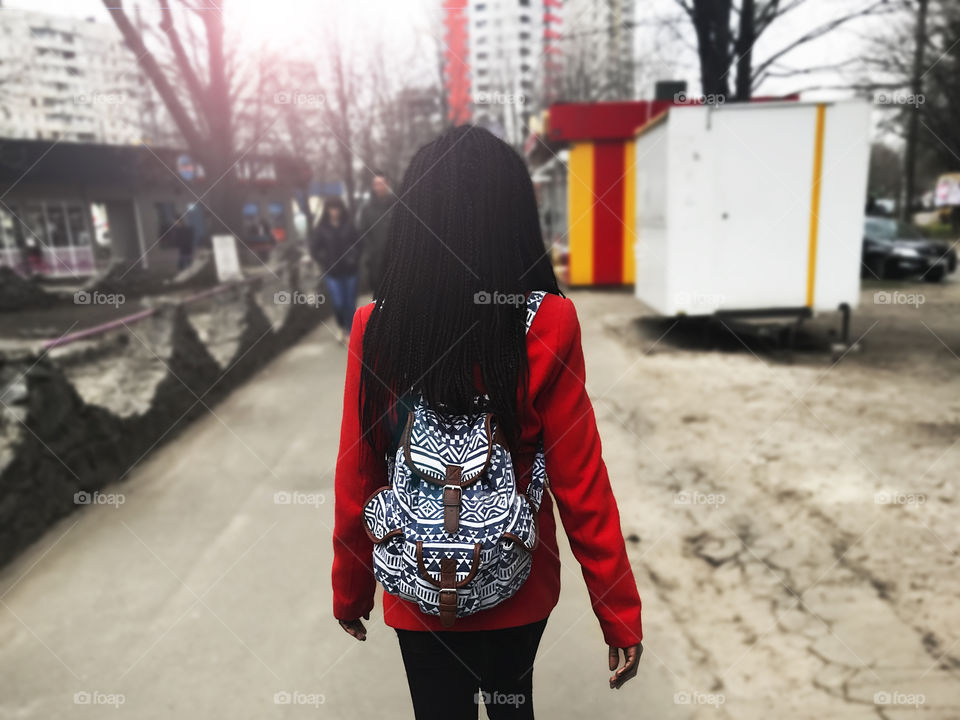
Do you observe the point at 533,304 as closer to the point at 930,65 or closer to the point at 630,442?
the point at 630,442

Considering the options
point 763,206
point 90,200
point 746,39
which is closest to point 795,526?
point 763,206

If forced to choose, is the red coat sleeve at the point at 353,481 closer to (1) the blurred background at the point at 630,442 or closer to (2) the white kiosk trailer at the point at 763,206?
(1) the blurred background at the point at 630,442

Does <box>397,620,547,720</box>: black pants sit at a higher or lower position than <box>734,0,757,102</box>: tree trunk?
lower

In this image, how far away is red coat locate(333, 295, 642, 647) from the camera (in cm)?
142

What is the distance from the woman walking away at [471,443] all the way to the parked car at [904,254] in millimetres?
15986

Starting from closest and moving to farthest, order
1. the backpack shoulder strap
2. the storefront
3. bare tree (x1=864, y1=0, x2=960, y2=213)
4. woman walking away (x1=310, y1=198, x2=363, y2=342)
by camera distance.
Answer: the backpack shoulder strap < woman walking away (x1=310, y1=198, x2=363, y2=342) < bare tree (x1=864, y1=0, x2=960, y2=213) < the storefront

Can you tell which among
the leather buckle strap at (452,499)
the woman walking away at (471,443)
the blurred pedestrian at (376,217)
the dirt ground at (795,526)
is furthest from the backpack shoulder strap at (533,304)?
the blurred pedestrian at (376,217)

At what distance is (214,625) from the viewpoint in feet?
9.92

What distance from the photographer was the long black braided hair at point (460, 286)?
4.50ft

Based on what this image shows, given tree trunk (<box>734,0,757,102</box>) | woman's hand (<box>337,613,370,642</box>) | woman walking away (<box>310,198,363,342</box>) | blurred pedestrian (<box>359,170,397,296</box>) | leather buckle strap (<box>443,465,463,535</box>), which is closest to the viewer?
leather buckle strap (<box>443,465,463,535</box>)

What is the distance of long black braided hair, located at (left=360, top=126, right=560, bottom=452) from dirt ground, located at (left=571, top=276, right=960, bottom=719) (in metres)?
1.77

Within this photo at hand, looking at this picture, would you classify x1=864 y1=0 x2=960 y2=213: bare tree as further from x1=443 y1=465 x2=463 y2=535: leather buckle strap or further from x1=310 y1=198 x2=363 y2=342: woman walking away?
x1=443 y1=465 x2=463 y2=535: leather buckle strap

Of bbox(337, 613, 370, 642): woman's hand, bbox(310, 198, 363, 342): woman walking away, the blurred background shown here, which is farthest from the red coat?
bbox(310, 198, 363, 342): woman walking away

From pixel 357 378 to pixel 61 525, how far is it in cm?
341
